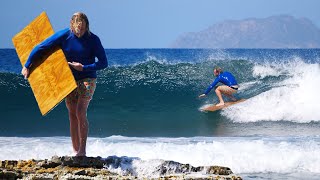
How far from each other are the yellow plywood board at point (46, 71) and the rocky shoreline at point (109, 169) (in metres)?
0.50

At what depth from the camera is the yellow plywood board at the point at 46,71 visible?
5.37m

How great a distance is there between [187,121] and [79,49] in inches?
337

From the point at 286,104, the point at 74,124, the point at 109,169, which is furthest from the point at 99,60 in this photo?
the point at 286,104

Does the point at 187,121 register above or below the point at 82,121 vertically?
above

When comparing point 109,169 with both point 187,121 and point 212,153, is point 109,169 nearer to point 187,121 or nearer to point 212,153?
point 212,153

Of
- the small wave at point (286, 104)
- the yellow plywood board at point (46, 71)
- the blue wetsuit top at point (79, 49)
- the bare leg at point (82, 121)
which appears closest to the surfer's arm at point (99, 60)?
the blue wetsuit top at point (79, 49)

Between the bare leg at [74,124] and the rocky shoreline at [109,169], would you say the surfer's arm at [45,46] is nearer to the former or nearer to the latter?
the bare leg at [74,124]

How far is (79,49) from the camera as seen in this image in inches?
216

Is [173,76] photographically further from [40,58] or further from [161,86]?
[40,58]

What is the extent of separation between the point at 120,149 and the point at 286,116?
7.29 m

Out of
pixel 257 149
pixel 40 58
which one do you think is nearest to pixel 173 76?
pixel 257 149

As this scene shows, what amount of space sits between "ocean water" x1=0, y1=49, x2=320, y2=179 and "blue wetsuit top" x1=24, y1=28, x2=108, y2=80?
939 millimetres

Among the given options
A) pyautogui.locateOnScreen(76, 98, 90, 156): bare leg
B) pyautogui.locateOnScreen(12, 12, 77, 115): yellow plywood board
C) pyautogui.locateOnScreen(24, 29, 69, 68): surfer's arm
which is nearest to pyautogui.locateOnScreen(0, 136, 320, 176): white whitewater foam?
pyautogui.locateOnScreen(76, 98, 90, 156): bare leg

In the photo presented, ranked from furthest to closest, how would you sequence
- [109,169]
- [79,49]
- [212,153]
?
[212,153] → [79,49] → [109,169]
